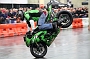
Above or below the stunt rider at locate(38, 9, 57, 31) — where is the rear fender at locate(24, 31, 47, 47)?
below

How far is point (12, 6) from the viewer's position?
3136 cm

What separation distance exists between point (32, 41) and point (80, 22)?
1781 cm

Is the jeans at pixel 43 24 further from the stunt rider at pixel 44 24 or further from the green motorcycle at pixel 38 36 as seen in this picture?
the green motorcycle at pixel 38 36

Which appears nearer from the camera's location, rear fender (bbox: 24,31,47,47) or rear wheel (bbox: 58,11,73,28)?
rear fender (bbox: 24,31,47,47)

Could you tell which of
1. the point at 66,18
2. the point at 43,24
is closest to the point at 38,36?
the point at 43,24

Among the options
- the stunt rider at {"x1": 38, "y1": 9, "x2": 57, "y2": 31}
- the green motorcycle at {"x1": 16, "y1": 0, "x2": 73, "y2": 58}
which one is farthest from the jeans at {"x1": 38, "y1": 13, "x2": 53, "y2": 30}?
the green motorcycle at {"x1": 16, "y1": 0, "x2": 73, "y2": 58}

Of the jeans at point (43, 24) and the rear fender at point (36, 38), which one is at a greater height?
the jeans at point (43, 24)

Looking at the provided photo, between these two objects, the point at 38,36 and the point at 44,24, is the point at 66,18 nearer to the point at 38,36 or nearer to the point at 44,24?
the point at 44,24

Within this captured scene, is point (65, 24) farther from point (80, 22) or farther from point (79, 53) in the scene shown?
point (80, 22)

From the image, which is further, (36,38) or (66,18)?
(66,18)

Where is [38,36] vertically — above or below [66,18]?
below

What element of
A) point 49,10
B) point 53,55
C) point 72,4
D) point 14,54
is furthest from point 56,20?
point 72,4

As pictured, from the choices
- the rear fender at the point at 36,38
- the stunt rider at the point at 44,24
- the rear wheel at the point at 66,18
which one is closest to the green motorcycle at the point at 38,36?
the rear fender at the point at 36,38

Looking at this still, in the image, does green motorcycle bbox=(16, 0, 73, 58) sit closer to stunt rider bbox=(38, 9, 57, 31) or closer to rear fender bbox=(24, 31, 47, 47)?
rear fender bbox=(24, 31, 47, 47)
